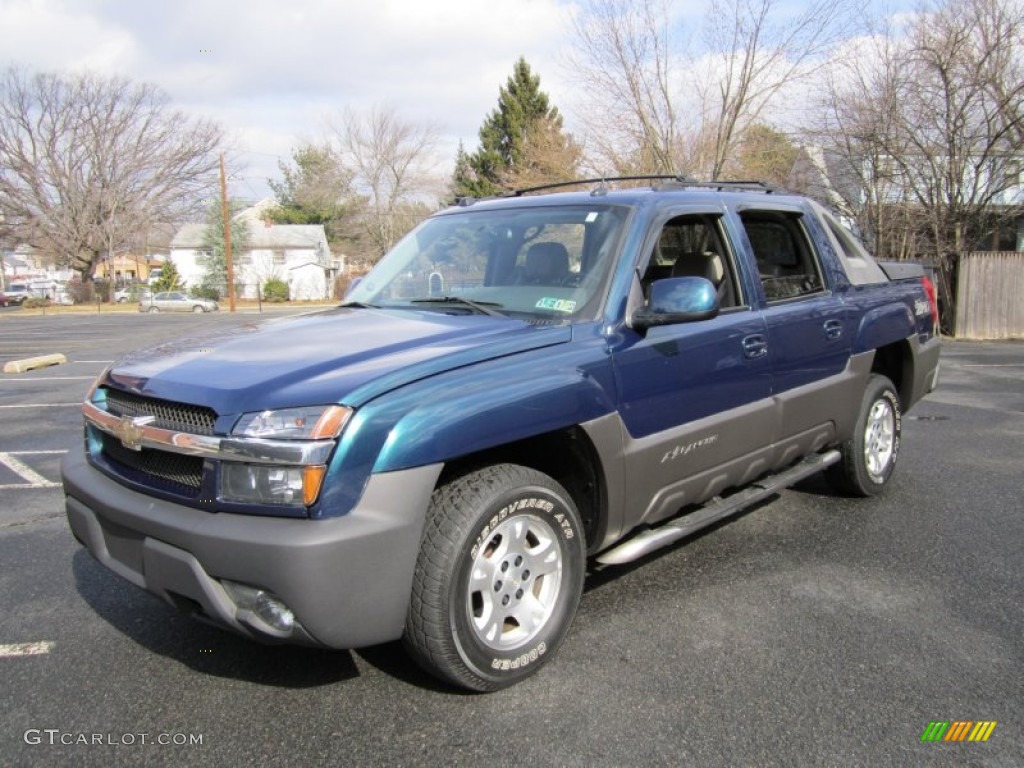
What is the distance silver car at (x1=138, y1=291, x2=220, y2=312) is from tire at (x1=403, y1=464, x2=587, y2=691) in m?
45.6

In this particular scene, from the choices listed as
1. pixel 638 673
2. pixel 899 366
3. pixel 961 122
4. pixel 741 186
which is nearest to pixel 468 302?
pixel 638 673

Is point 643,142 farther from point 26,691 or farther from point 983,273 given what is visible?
point 26,691

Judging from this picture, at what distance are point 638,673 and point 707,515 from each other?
3.08 feet

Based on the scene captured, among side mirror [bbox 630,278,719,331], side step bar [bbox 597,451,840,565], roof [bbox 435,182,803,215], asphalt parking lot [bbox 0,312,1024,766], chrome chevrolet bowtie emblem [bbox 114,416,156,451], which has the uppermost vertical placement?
roof [bbox 435,182,803,215]

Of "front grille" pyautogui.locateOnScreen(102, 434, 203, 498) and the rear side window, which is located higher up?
the rear side window

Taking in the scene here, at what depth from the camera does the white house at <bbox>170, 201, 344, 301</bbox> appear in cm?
6000

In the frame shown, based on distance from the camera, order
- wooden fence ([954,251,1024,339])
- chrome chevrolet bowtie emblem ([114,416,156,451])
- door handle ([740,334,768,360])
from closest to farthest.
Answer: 1. chrome chevrolet bowtie emblem ([114,416,156,451])
2. door handle ([740,334,768,360])
3. wooden fence ([954,251,1024,339])

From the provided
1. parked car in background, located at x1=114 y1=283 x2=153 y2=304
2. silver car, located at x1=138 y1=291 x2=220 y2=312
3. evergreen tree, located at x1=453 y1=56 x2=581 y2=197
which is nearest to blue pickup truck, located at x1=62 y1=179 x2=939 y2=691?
evergreen tree, located at x1=453 y1=56 x2=581 y2=197

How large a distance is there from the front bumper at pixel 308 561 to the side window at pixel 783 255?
8.16 ft

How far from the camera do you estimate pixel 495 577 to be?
9.18 feet

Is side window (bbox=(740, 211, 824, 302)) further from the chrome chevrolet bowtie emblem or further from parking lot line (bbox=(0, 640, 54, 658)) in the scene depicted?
parking lot line (bbox=(0, 640, 54, 658))

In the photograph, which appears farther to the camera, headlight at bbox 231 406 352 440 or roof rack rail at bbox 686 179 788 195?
roof rack rail at bbox 686 179 788 195

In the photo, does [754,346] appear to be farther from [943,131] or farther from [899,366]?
[943,131]

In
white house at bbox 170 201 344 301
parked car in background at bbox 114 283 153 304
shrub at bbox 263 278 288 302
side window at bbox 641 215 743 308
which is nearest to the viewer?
side window at bbox 641 215 743 308
